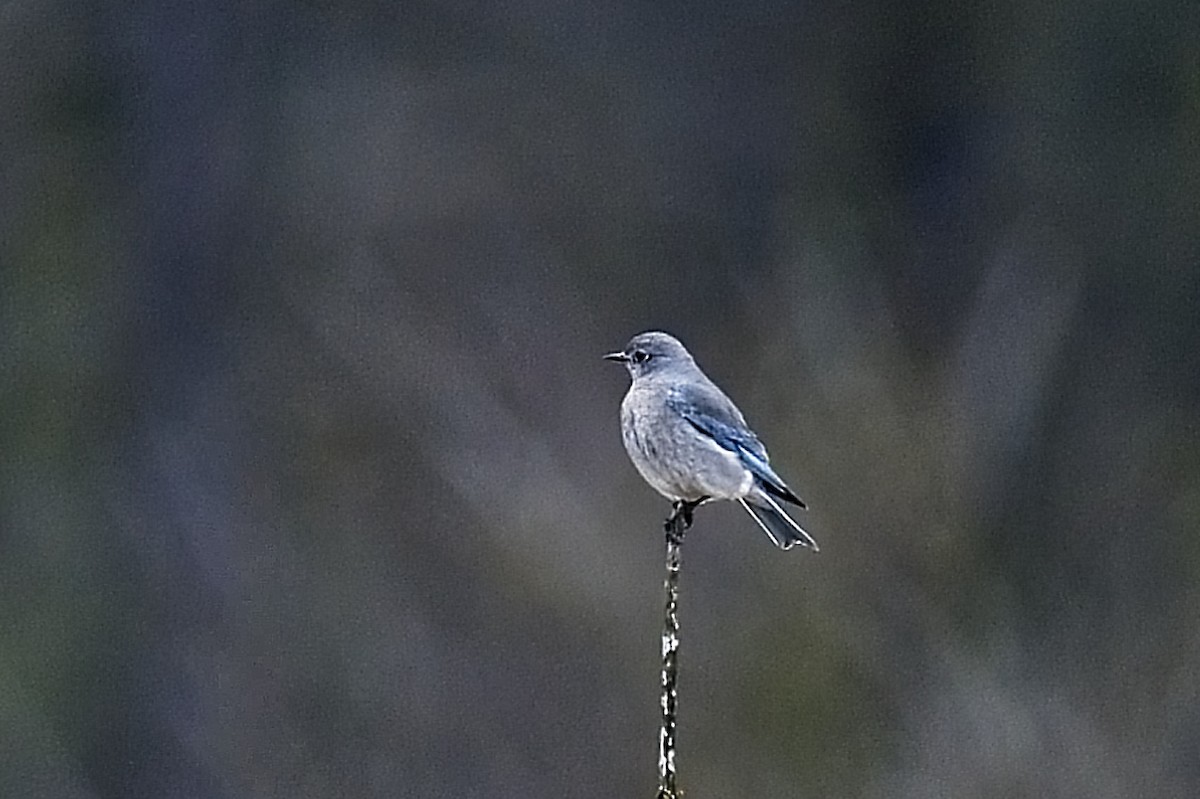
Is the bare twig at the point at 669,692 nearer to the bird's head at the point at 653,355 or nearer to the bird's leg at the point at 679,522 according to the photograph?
the bird's leg at the point at 679,522

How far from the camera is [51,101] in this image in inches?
201

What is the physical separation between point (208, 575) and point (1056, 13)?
2.83 meters

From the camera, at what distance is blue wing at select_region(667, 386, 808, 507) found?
103 inches

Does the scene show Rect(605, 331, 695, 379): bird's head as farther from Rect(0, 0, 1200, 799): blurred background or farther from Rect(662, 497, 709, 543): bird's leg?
Rect(0, 0, 1200, 799): blurred background

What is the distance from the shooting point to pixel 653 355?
2.86 metres

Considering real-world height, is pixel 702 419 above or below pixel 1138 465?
below

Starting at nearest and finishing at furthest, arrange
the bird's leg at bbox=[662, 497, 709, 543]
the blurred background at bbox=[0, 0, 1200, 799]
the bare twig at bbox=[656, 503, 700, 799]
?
the bare twig at bbox=[656, 503, 700, 799] < the bird's leg at bbox=[662, 497, 709, 543] < the blurred background at bbox=[0, 0, 1200, 799]

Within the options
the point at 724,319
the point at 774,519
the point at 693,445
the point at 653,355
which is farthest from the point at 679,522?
the point at 724,319

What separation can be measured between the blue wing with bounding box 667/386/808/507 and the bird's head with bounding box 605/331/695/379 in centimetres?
12

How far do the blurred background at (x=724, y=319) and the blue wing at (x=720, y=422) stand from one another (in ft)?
6.34

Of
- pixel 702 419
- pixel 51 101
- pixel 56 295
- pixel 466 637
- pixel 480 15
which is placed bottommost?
pixel 702 419

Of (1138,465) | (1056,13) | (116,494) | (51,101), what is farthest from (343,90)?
(1138,465)

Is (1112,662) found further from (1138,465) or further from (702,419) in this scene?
(702,419)

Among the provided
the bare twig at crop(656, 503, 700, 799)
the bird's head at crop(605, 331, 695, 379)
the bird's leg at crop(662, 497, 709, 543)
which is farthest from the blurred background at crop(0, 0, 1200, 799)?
the bare twig at crop(656, 503, 700, 799)
